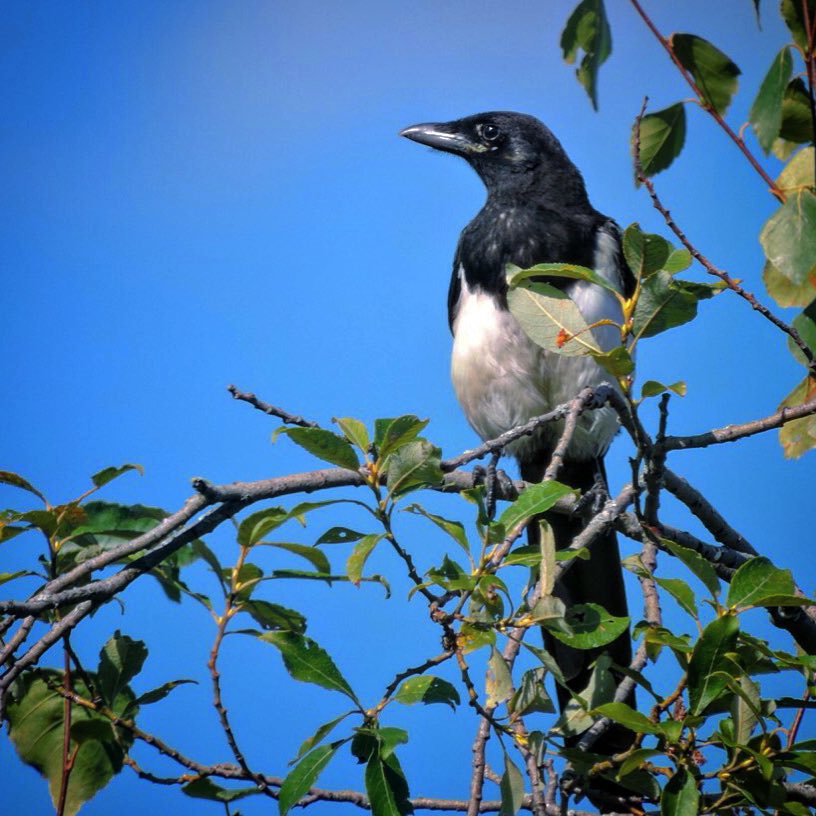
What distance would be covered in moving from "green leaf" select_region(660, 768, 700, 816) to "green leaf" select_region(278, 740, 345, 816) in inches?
19.0

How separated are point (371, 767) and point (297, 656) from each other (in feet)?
0.68

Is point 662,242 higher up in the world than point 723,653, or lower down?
higher up

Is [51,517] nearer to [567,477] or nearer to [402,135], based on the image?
[567,477]

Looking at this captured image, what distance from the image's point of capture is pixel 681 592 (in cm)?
152

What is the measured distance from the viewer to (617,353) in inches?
61.2

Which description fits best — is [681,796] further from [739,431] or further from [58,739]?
[58,739]

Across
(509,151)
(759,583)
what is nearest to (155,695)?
(759,583)

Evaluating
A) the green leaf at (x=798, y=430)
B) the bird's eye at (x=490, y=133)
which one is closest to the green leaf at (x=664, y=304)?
the green leaf at (x=798, y=430)

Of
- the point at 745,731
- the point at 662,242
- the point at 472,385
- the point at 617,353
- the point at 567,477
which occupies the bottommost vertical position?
the point at 745,731

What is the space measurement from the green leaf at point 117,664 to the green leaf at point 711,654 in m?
1.09

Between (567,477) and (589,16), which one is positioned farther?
(567,477)

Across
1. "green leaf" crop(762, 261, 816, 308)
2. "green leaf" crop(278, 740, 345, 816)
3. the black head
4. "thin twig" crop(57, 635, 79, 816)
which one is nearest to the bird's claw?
"green leaf" crop(278, 740, 345, 816)

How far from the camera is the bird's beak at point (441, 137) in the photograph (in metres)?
4.14

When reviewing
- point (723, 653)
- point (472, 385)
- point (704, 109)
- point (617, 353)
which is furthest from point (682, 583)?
point (472, 385)
